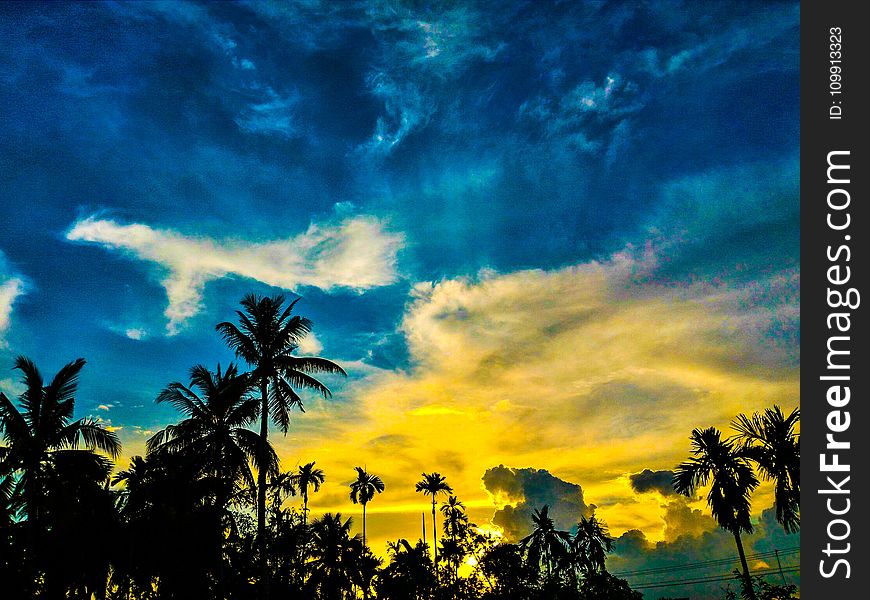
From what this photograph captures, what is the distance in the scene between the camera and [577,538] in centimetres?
4966

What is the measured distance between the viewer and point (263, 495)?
28531 mm

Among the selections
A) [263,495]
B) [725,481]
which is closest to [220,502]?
[263,495]

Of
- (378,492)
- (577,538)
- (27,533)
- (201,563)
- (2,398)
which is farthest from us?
(378,492)

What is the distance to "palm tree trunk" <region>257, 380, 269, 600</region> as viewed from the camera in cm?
2734

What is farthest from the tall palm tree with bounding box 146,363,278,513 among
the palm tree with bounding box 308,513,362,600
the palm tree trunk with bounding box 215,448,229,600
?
the palm tree with bounding box 308,513,362,600

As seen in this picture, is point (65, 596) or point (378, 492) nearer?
point (65, 596)

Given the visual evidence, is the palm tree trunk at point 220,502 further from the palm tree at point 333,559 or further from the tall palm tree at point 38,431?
the palm tree at point 333,559

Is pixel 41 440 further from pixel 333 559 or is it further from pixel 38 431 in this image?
pixel 333 559

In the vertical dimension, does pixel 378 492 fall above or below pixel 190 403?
below

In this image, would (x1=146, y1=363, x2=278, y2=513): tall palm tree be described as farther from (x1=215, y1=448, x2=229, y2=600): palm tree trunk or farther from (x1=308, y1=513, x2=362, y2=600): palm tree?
(x1=308, y1=513, x2=362, y2=600): palm tree

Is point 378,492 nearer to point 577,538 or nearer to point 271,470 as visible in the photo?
point 577,538

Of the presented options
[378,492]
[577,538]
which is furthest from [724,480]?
[378,492]

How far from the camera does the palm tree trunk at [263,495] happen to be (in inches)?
1077

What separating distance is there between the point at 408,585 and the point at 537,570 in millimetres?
10026
